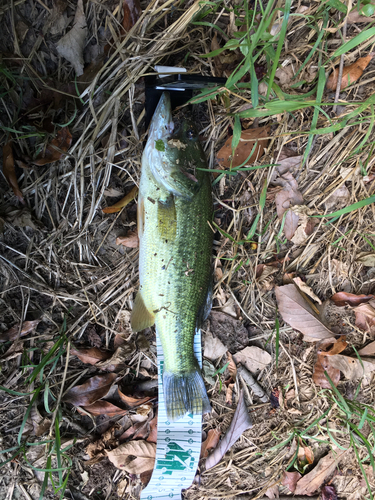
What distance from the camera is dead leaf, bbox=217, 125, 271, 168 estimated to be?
2352 millimetres

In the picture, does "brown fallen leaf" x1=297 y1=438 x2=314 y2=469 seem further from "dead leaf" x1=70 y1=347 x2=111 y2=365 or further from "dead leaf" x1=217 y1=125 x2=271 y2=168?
"dead leaf" x1=217 y1=125 x2=271 y2=168

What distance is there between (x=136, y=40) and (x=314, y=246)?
2189 mm

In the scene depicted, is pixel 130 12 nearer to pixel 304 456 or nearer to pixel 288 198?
pixel 288 198

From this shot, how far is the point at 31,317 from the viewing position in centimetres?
248

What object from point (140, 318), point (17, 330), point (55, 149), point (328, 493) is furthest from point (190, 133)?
point (328, 493)

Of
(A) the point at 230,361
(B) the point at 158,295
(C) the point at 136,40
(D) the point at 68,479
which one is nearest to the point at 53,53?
(C) the point at 136,40

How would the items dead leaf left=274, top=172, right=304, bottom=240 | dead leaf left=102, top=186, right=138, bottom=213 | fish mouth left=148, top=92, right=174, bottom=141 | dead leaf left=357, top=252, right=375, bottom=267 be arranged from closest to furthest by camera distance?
fish mouth left=148, top=92, right=174, bottom=141
dead leaf left=102, top=186, right=138, bottom=213
dead leaf left=274, top=172, right=304, bottom=240
dead leaf left=357, top=252, right=375, bottom=267

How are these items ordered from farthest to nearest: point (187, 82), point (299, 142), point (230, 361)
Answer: point (230, 361), point (299, 142), point (187, 82)

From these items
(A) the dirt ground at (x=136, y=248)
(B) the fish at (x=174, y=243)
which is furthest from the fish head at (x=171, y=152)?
(A) the dirt ground at (x=136, y=248)

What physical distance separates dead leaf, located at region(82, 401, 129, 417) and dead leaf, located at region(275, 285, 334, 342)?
1.67 metres

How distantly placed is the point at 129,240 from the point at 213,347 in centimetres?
120

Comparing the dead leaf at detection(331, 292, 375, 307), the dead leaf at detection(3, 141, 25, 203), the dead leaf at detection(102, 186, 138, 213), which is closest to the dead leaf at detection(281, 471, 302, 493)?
the dead leaf at detection(331, 292, 375, 307)

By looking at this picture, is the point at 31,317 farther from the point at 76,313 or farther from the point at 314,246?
the point at 314,246

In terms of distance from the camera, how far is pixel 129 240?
96.0 inches
